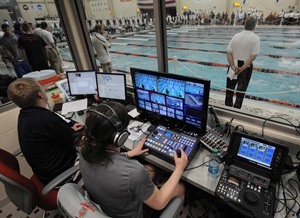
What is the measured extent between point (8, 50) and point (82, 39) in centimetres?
130

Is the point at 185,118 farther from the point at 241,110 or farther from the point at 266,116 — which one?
the point at 266,116

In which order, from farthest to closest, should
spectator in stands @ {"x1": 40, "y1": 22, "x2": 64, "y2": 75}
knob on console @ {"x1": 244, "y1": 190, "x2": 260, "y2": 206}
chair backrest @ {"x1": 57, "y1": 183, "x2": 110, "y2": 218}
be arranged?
1. spectator in stands @ {"x1": 40, "y1": 22, "x2": 64, "y2": 75}
2. knob on console @ {"x1": 244, "y1": 190, "x2": 260, "y2": 206}
3. chair backrest @ {"x1": 57, "y1": 183, "x2": 110, "y2": 218}

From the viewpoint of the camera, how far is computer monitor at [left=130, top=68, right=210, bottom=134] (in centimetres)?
129

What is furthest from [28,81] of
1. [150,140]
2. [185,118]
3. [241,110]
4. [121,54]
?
[121,54]

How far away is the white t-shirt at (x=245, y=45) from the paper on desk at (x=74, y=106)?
2564 mm

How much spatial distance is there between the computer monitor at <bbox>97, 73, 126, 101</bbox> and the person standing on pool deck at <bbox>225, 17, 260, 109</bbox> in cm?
162

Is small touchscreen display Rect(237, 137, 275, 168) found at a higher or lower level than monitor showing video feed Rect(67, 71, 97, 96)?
lower

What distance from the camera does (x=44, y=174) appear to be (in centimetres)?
142

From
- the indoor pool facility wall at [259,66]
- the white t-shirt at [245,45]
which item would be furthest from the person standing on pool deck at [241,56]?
the indoor pool facility wall at [259,66]

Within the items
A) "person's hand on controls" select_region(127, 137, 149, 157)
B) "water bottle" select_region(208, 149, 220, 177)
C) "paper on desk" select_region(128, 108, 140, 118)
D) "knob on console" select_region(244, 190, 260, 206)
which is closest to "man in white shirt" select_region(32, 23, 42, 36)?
"paper on desk" select_region(128, 108, 140, 118)

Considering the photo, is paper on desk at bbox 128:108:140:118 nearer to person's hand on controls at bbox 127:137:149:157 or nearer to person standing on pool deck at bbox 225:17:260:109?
person's hand on controls at bbox 127:137:149:157

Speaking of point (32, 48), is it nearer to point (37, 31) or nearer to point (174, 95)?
point (37, 31)

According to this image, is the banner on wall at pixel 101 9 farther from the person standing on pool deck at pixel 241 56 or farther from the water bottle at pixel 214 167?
the water bottle at pixel 214 167

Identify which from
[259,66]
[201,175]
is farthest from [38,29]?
[259,66]
